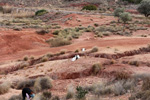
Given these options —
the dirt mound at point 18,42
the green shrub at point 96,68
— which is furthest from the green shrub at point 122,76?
the dirt mound at point 18,42

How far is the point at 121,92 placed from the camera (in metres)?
7.33

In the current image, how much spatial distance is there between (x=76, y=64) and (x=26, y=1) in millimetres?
66815

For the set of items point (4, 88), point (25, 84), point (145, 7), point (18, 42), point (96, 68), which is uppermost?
point (145, 7)

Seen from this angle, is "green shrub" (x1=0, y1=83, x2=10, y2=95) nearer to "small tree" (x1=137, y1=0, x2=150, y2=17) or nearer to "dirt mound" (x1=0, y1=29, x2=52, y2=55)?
"dirt mound" (x1=0, y1=29, x2=52, y2=55)

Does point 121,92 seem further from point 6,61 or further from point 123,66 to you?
point 6,61

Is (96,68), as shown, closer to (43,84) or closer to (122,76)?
(122,76)

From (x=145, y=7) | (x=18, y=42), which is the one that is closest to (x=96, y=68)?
(x=18, y=42)

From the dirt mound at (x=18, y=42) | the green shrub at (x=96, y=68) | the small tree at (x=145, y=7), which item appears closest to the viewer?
the green shrub at (x=96, y=68)

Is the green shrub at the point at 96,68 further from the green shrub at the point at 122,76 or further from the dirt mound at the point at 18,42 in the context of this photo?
the dirt mound at the point at 18,42

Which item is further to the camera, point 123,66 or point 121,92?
point 123,66

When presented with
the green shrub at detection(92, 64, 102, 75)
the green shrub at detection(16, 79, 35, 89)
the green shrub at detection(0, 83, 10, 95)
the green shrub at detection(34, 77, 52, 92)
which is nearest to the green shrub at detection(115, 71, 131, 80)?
the green shrub at detection(92, 64, 102, 75)

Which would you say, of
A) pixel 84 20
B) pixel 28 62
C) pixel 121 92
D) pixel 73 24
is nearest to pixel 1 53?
pixel 28 62

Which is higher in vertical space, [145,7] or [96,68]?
[145,7]

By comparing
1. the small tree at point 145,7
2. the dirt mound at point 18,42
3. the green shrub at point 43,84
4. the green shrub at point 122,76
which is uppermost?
the small tree at point 145,7
